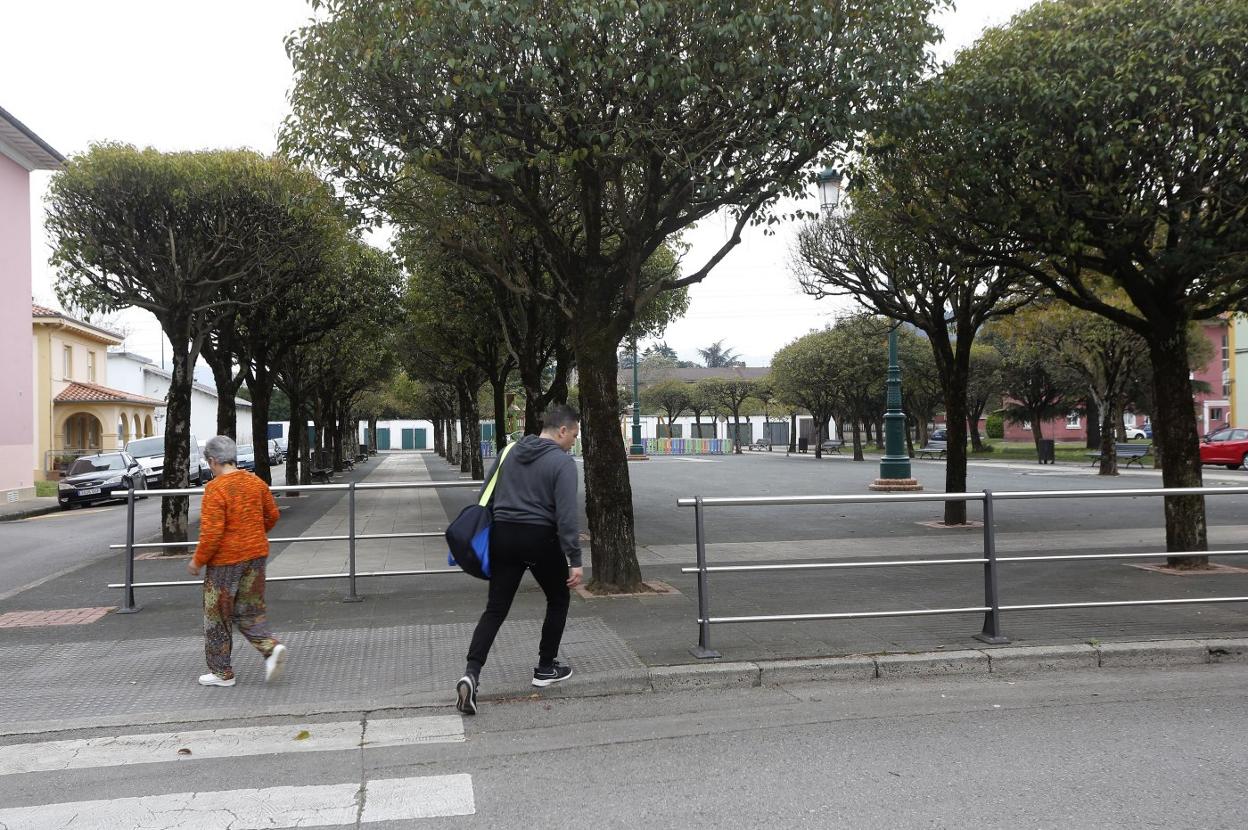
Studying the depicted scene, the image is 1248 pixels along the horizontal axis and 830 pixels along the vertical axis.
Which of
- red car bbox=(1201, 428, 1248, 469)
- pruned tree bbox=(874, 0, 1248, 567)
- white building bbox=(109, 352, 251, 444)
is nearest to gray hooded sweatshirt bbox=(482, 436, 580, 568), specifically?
pruned tree bbox=(874, 0, 1248, 567)

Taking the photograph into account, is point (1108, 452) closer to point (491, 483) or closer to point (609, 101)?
point (609, 101)

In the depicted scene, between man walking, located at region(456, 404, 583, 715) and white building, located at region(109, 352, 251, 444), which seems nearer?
man walking, located at region(456, 404, 583, 715)

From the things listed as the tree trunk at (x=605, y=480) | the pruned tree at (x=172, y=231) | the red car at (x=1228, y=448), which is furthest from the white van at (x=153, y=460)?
the red car at (x=1228, y=448)

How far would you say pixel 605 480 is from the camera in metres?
8.79

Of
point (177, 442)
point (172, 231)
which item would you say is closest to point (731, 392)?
point (172, 231)

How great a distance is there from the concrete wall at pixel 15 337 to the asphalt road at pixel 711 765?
2521 cm

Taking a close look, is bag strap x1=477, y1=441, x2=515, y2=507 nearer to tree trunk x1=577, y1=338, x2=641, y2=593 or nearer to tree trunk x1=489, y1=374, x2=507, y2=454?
tree trunk x1=577, y1=338, x2=641, y2=593

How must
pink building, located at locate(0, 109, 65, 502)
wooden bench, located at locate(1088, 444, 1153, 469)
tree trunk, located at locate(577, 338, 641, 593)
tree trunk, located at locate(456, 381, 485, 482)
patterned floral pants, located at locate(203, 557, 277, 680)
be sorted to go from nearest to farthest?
1. patterned floral pants, located at locate(203, 557, 277, 680)
2. tree trunk, located at locate(577, 338, 641, 593)
3. pink building, located at locate(0, 109, 65, 502)
4. tree trunk, located at locate(456, 381, 485, 482)
5. wooden bench, located at locate(1088, 444, 1153, 469)

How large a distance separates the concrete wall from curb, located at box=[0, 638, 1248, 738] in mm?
24694

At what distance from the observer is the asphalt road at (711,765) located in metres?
3.93

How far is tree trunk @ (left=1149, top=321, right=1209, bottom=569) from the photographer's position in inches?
376

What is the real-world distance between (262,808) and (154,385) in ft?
196

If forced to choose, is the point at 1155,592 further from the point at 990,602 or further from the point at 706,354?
the point at 706,354

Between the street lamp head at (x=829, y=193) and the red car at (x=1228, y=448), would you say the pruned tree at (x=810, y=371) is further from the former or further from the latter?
the street lamp head at (x=829, y=193)
